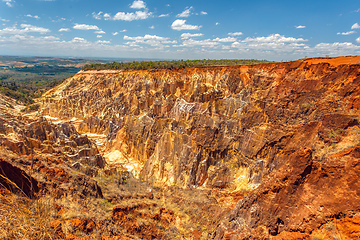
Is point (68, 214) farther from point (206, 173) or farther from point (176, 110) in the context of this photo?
point (176, 110)

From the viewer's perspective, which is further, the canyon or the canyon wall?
the canyon wall

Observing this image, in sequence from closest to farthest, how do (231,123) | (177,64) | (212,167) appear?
(212,167), (231,123), (177,64)

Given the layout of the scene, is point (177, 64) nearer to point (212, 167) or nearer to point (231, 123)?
point (231, 123)

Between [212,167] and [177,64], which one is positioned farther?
[177,64]

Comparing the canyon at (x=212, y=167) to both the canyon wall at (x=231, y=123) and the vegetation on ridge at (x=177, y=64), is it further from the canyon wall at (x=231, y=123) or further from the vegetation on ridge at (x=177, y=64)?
the vegetation on ridge at (x=177, y=64)

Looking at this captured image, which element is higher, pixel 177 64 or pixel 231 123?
pixel 177 64

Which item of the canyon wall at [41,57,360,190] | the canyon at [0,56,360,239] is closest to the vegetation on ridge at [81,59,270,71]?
the canyon wall at [41,57,360,190]

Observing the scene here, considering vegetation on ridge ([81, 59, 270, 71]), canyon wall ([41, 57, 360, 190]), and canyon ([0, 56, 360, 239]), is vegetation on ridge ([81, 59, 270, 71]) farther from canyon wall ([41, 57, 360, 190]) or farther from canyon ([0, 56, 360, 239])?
canyon ([0, 56, 360, 239])

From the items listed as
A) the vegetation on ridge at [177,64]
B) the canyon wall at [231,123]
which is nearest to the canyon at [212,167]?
the canyon wall at [231,123]

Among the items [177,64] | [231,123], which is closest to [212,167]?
[231,123]
